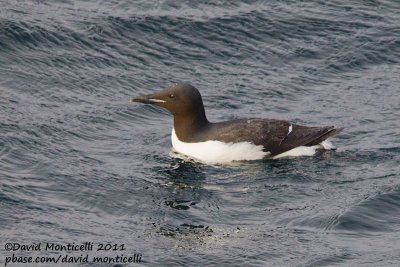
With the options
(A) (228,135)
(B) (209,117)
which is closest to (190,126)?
(A) (228,135)

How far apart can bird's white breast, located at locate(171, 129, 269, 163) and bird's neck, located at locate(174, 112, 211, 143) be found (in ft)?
0.56

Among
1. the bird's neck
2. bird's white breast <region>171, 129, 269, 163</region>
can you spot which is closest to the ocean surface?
bird's white breast <region>171, 129, 269, 163</region>

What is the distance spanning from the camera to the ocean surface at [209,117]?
11.9 metres

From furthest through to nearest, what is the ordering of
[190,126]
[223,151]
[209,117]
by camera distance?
[209,117], [190,126], [223,151]

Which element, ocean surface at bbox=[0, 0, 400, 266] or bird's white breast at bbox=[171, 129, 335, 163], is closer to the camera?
ocean surface at bbox=[0, 0, 400, 266]

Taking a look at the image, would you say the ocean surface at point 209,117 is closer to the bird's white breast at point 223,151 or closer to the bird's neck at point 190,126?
the bird's white breast at point 223,151

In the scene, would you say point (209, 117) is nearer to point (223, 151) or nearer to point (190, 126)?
point (190, 126)

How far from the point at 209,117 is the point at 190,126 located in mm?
1481

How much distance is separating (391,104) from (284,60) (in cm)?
219

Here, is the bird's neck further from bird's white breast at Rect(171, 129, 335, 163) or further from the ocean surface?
the ocean surface

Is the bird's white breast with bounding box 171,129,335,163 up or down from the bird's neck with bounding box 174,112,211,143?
down

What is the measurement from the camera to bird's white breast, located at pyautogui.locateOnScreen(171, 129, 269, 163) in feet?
48.3

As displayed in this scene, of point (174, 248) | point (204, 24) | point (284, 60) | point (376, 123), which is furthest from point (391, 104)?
→ point (174, 248)

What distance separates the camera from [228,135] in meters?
14.8
